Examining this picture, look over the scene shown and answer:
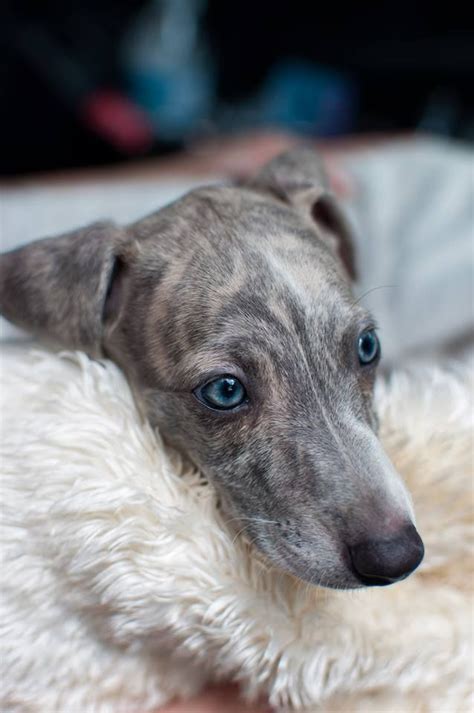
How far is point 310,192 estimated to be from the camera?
5.42 ft

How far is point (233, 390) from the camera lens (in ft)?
4.13

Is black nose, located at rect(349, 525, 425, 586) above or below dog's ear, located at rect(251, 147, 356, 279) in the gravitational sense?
below

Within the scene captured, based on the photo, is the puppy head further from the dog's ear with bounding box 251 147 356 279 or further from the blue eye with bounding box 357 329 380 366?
the dog's ear with bounding box 251 147 356 279

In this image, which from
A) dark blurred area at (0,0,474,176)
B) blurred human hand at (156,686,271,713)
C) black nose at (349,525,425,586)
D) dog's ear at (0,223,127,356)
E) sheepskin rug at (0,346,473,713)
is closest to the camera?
black nose at (349,525,425,586)

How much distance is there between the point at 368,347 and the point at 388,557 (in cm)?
42

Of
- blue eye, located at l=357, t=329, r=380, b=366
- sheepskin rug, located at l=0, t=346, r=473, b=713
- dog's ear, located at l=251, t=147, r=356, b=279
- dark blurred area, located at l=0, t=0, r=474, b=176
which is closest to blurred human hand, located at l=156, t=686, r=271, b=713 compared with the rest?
sheepskin rug, located at l=0, t=346, r=473, b=713

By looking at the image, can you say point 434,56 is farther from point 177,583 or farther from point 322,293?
A: point 177,583

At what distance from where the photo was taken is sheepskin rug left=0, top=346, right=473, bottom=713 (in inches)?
46.8

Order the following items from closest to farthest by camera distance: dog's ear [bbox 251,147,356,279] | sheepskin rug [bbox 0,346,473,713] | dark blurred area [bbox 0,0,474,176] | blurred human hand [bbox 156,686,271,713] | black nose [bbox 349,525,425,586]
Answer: black nose [bbox 349,525,425,586] < sheepskin rug [bbox 0,346,473,713] < blurred human hand [bbox 156,686,271,713] < dog's ear [bbox 251,147,356,279] < dark blurred area [bbox 0,0,474,176]

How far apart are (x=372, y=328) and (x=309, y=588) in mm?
458

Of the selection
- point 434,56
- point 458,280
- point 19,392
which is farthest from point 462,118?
point 19,392

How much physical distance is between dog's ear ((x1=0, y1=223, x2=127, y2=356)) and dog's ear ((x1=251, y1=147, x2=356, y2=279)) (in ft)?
1.33

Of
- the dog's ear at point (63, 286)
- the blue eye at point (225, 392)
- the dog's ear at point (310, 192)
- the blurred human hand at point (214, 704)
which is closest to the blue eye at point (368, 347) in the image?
the blue eye at point (225, 392)

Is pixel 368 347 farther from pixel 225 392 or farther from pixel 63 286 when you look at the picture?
pixel 63 286
